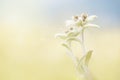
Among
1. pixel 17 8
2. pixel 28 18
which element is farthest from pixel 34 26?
pixel 17 8

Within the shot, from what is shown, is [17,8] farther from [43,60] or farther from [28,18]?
[43,60]

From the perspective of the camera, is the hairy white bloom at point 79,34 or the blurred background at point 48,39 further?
the blurred background at point 48,39

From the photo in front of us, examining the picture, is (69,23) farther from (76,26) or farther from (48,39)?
(48,39)

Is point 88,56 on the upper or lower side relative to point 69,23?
lower

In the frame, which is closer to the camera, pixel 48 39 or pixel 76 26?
pixel 76 26

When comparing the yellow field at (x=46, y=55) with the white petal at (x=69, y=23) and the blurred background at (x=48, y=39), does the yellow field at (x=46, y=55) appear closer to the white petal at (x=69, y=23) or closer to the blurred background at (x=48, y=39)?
the blurred background at (x=48, y=39)

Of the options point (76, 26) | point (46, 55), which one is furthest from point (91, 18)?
point (46, 55)

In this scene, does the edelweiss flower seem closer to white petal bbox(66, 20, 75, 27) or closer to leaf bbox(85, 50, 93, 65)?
white petal bbox(66, 20, 75, 27)

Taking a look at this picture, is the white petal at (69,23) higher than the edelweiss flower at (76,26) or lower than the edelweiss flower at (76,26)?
higher

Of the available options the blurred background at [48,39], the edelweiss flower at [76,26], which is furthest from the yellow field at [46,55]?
the edelweiss flower at [76,26]
